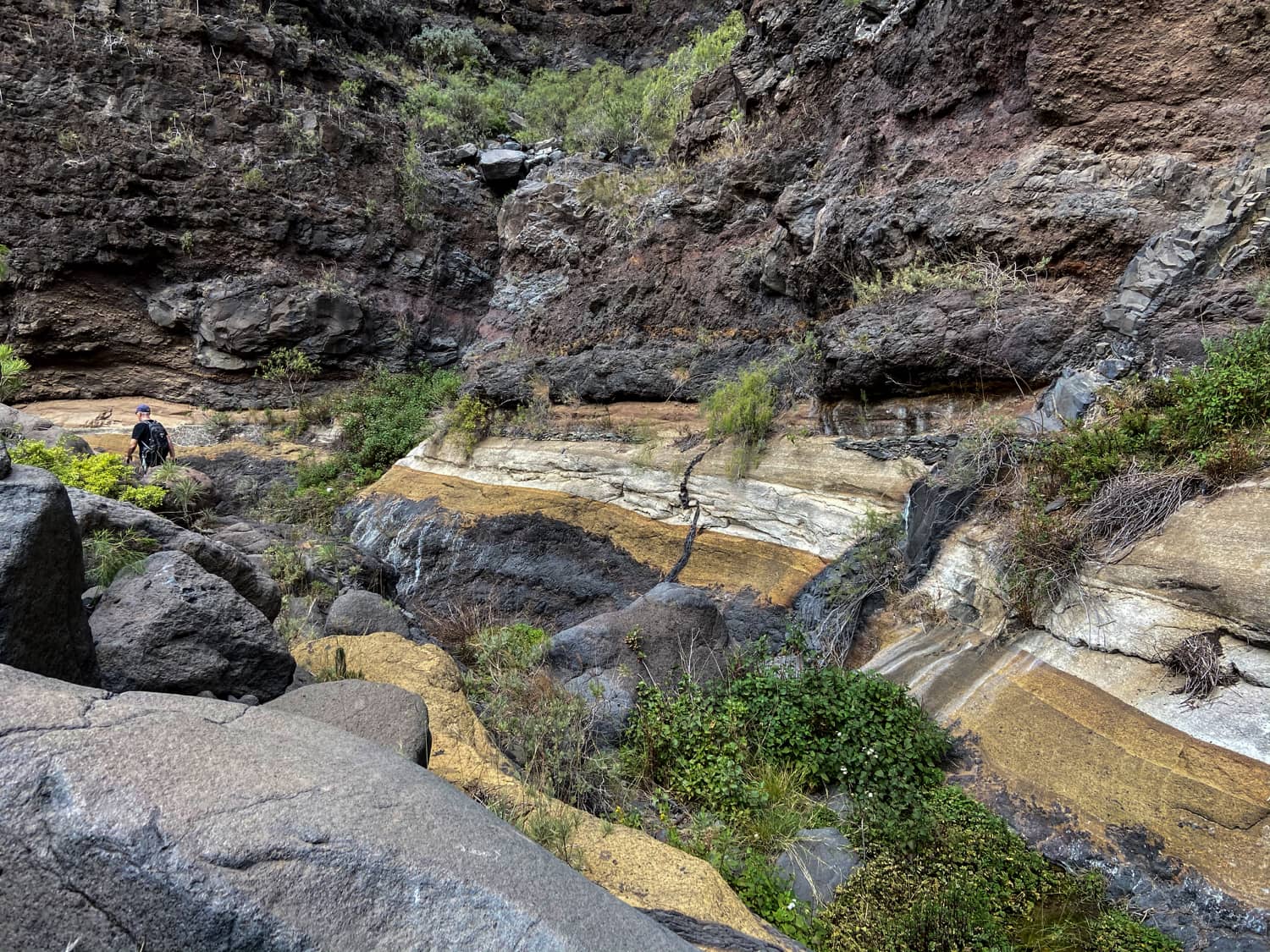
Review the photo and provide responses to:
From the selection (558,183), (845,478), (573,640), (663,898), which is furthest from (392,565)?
(558,183)

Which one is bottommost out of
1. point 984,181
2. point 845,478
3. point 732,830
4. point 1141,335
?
point 732,830

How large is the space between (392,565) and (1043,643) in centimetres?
710

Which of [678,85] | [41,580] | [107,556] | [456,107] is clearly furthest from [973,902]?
[456,107]

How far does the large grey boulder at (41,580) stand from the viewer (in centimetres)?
209

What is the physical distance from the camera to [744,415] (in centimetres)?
650

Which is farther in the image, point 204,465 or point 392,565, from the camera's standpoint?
point 204,465

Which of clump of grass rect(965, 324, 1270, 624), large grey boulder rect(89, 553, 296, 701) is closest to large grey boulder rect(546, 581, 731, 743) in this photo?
large grey boulder rect(89, 553, 296, 701)

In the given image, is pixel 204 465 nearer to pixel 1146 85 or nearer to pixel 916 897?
pixel 916 897

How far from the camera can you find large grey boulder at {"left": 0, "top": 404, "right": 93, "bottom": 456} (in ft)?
27.1

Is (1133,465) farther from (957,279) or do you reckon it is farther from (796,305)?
(796,305)

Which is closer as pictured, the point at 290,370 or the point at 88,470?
the point at 88,470

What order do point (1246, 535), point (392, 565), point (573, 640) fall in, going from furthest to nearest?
point (392, 565) < point (573, 640) < point (1246, 535)

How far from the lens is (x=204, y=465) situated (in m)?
11.6

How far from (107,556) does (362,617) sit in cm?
222
